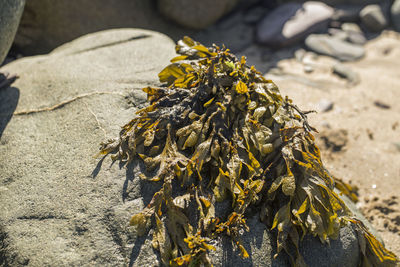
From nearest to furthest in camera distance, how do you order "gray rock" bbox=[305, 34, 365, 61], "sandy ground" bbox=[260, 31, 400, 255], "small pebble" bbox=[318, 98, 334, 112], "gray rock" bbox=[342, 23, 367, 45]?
"sandy ground" bbox=[260, 31, 400, 255], "small pebble" bbox=[318, 98, 334, 112], "gray rock" bbox=[305, 34, 365, 61], "gray rock" bbox=[342, 23, 367, 45]

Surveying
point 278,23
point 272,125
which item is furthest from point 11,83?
point 278,23

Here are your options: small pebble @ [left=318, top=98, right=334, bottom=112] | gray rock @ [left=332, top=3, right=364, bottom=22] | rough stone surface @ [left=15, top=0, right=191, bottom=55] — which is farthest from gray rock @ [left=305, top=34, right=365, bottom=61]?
rough stone surface @ [left=15, top=0, right=191, bottom=55]

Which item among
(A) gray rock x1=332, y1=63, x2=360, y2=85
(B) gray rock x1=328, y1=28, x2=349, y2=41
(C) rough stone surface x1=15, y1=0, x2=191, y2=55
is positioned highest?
(B) gray rock x1=328, y1=28, x2=349, y2=41

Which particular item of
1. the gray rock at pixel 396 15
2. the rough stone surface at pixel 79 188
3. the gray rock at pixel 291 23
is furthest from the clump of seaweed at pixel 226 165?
the gray rock at pixel 396 15

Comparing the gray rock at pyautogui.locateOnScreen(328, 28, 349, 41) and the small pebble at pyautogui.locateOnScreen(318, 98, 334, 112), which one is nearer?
the small pebble at pyautogui.locateOnScreen(318, 98, 334, 112)

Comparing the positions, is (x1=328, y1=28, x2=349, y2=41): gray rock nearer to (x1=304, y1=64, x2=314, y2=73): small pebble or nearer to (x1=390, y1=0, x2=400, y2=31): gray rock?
(x1=390, y1=0, x2=400, y2=31): gray rock
